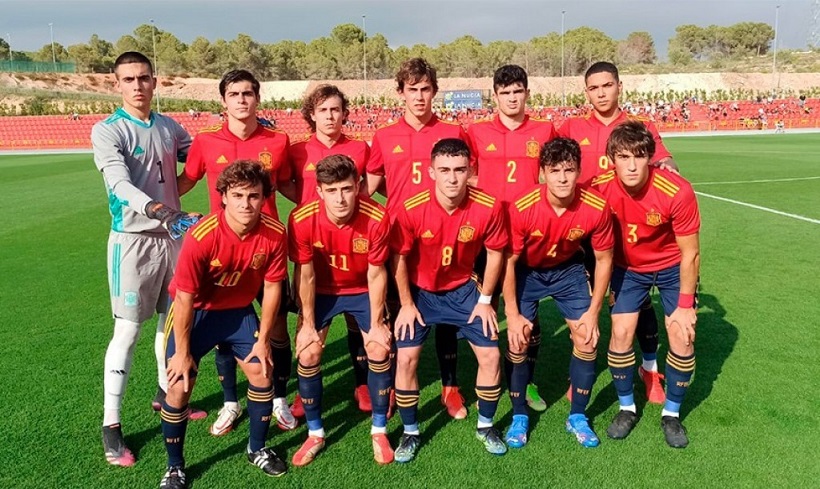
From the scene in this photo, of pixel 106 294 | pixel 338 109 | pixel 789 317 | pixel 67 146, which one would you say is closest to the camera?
pixel 338 109

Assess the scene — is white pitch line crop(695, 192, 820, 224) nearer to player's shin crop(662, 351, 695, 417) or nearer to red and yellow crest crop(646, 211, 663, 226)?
player's shin crop(662, 351, 695, 417)

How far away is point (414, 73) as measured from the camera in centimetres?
421

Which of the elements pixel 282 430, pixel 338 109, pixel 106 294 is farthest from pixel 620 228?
pixel 106 294

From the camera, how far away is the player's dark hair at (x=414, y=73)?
13.8 feet

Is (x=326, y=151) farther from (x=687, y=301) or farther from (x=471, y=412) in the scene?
(x=687, y=301)

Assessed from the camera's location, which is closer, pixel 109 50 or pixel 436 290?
pixel 436 290

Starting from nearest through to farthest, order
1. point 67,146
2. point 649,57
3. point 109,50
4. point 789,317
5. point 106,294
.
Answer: point 789,317, point 106,294, point 67,146, point 109,50, point 649,57

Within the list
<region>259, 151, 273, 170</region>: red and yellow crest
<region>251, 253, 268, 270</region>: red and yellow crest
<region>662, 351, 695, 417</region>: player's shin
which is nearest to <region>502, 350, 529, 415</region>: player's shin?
<region>662, 351, 695, 417</region>: player's shin

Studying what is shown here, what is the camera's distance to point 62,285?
24.0 ft

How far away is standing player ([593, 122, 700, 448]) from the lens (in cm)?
371

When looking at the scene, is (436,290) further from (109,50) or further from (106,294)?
(109,50)

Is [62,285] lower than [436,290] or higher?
lower

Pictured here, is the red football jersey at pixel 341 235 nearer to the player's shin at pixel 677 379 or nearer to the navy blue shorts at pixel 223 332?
the navy blue shorts at pixel 223 332

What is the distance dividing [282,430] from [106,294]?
4.02 meters
